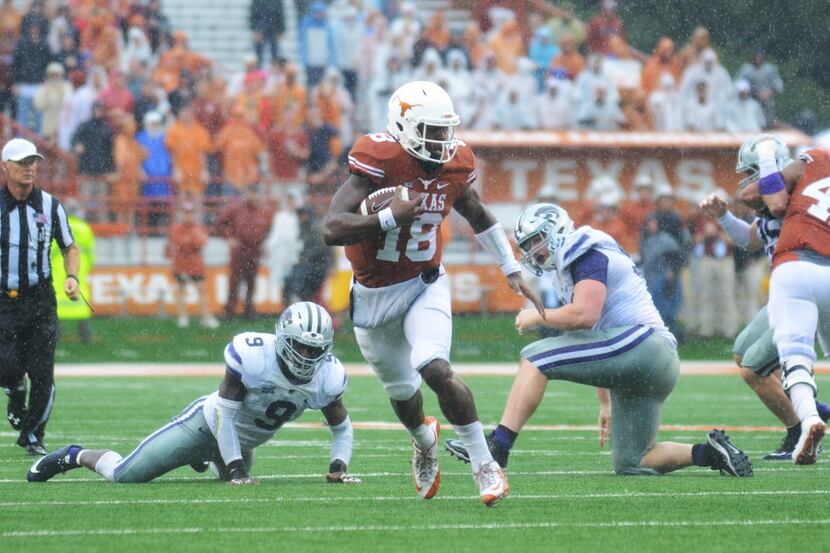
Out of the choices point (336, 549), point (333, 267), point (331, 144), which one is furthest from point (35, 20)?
point (336, 549)

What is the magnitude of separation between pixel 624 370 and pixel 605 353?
131 mm

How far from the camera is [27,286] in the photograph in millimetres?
9078

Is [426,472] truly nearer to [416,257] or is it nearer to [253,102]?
[416,257]

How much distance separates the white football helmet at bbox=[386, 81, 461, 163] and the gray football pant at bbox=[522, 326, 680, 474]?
1.27 m

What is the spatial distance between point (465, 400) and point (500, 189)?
1433 cm

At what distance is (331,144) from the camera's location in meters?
19.5

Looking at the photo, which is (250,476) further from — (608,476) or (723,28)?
(723,28)

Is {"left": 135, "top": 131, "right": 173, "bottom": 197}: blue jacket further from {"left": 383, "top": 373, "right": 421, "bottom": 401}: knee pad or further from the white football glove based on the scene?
{"left": 383, "top": 373, "right": 421, "bottom": 401}: knee pad

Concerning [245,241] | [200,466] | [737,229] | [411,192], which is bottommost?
[245,241]

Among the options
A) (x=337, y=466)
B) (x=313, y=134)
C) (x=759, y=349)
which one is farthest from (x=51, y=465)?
(x=313, y=134)

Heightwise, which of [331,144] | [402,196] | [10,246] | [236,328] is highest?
[402,196]

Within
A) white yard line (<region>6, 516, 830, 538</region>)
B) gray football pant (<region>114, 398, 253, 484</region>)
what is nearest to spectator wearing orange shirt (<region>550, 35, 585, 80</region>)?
gray football pant (<region>114, 398, 253, 484</region>)

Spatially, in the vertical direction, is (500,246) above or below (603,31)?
above

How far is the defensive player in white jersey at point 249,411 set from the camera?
6918 mm
